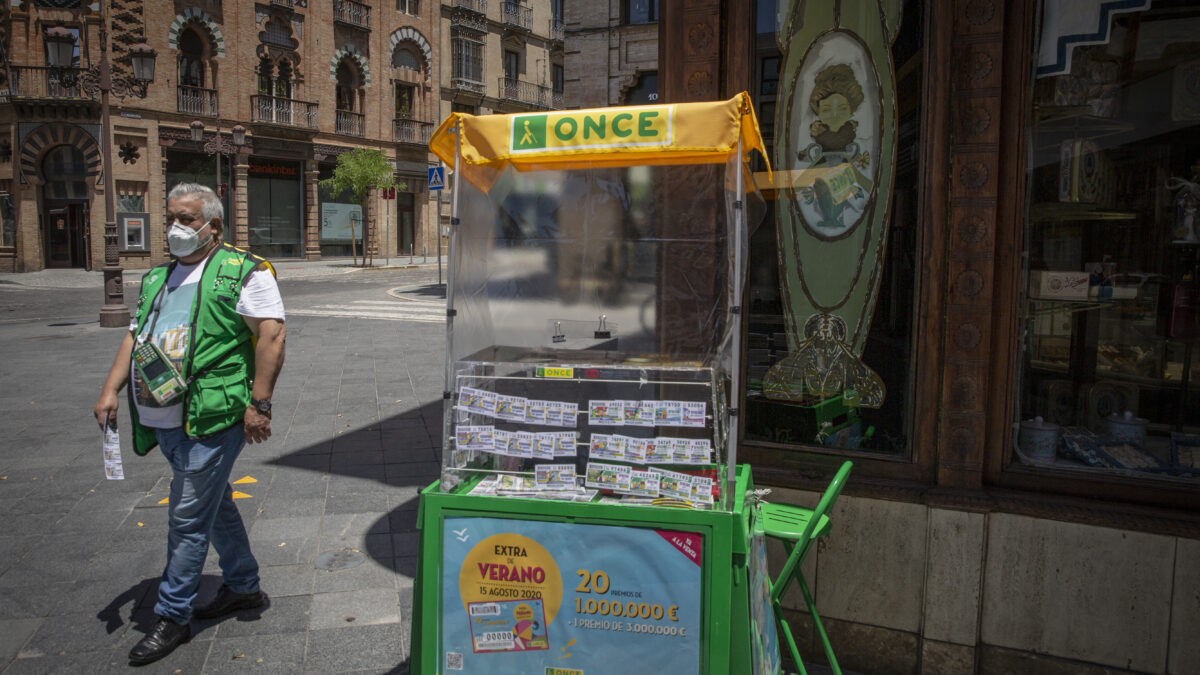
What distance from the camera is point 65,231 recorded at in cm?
3020

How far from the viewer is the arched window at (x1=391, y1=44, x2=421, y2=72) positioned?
38.9 metres

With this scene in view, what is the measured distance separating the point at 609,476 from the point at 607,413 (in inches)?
7.9

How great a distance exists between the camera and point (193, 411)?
136 inches

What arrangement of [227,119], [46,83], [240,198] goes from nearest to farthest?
1. [46,83]
2. [227,119]
3. [240,198]

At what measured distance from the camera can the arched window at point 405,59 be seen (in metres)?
38.9

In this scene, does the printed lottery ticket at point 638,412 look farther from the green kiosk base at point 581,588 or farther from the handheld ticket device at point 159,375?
the handheld ticket device at point 159,375

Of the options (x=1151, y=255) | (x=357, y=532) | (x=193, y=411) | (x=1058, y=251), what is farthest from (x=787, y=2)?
(x=357, y=532)

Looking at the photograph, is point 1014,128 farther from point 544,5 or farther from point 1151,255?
point 544,5

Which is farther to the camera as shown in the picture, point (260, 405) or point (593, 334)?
point (593, 334)

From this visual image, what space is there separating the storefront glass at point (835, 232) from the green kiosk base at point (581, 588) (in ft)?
4.78

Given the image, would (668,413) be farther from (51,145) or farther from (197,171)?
(197,171)

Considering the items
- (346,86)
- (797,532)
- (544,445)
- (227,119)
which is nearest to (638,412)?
(544,445)

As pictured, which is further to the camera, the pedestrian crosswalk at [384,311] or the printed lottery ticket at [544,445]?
the pedestrian crosswalk at [384,311]

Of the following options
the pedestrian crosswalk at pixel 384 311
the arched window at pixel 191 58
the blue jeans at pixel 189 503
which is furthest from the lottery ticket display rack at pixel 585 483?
the arched window at pixel 191 58
